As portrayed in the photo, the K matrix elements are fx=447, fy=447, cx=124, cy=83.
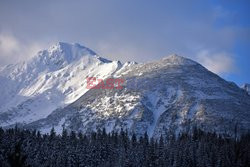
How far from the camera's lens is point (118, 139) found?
182625 millimetres

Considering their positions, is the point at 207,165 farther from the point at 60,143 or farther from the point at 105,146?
the point at 60,143

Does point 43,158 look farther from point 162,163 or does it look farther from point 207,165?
point 207,165

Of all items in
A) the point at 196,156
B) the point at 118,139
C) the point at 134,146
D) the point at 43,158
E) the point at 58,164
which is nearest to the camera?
the point at 58,164

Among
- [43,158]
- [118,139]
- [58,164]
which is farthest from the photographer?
[118,139]

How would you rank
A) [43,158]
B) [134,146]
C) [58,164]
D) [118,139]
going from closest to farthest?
[58,164], [43,158], [134,146], [118,139]

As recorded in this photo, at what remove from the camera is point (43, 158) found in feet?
→ 459

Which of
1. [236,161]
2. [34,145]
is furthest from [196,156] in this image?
[34,145]

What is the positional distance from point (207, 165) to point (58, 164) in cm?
4947

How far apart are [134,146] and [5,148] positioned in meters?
51.9

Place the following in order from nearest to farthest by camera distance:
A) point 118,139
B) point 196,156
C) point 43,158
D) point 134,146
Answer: point 43,158 → point 196,156 → point 134,146 → point 118,139

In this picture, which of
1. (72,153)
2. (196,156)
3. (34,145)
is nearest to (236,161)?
(196,156)

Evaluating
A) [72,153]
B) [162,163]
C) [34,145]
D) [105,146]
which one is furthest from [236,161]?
[34,145]

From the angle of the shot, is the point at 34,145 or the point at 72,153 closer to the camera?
the point at 72,153

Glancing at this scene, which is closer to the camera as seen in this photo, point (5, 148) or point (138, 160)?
point (5, 148)
